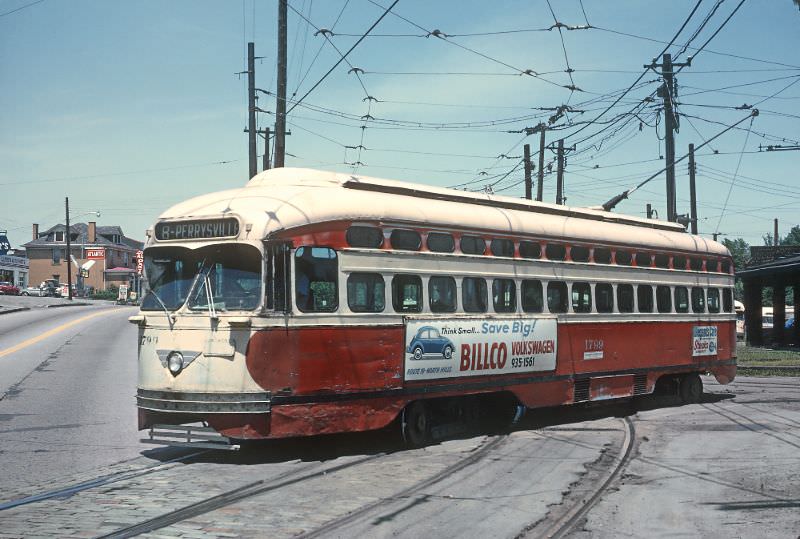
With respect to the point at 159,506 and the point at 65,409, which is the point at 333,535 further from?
the point at 65,409

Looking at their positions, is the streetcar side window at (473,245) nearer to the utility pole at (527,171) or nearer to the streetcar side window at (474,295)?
the streetcar side window at (474,295)

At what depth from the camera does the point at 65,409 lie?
609 inches

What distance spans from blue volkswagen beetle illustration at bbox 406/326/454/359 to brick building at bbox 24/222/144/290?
103 metres

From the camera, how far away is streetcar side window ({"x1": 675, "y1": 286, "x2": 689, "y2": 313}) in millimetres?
17219

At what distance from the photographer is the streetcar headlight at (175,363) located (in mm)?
10406

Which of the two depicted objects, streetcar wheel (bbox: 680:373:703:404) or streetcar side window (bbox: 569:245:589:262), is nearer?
streetcar side window (bbox: 569:245:589:262)

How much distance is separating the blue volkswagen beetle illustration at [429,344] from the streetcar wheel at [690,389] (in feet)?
25.3

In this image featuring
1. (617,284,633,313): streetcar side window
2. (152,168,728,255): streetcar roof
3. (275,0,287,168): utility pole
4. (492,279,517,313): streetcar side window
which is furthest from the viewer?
(275,0,287,168): utility pole

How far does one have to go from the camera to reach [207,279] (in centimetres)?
1059

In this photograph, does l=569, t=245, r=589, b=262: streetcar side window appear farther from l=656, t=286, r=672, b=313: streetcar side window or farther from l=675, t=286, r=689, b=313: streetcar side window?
l=675, t=286, r=689, b=313: streetcar side window

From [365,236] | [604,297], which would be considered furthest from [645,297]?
[365,236]

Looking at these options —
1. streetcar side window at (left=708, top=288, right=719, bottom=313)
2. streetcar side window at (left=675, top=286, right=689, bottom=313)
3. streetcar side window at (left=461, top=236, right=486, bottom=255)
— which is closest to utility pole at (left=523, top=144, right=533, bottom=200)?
streetcar side window at (left=708, top=288, right=719, bottom=313)

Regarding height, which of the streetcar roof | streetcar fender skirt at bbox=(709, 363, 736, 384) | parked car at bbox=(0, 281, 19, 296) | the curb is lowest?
streetcar fender skirt at bbox=(709, 363, 736, 384)

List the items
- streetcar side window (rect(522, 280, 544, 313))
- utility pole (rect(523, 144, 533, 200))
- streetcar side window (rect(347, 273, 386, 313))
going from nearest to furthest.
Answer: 1. streetcar side window (rect(347, 273, 386, 313))
2. streetcar side window (rect(522, 280, 544, 313))
3. utility pole (rect(523, 144, 533, 200))
